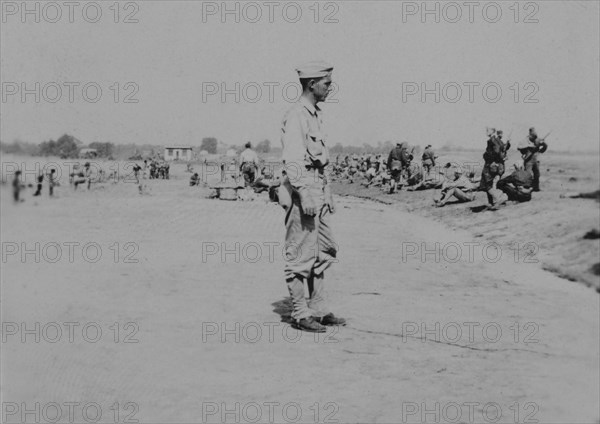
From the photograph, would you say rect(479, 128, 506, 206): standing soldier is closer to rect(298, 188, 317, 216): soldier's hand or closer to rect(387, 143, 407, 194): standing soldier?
rect(387, 143, 407, 194): standing soldier

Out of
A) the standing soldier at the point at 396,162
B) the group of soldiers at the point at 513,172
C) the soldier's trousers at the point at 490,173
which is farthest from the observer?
the standing soldier at the point at 396,162

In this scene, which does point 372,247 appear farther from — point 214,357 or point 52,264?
point 214,357

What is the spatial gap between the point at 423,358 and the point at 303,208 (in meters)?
1.64

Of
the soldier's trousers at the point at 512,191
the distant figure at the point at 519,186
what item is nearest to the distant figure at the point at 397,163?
the soldier's trousers at the point at 512,191

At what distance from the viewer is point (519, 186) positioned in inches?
606

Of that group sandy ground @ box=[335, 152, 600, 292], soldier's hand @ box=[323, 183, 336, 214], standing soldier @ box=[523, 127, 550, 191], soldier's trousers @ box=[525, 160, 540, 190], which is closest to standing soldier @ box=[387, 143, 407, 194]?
sandy ground @ box=[335, 152, 600, 292]

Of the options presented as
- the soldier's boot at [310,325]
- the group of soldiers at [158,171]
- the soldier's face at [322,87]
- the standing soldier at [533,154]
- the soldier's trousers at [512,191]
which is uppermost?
the soldier's face at [322,87]

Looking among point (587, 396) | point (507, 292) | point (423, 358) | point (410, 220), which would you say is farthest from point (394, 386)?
point (410, 220)

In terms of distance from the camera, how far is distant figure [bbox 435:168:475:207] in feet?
59.8

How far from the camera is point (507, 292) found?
785 cm

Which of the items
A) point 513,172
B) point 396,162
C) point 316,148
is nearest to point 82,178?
point 396,162

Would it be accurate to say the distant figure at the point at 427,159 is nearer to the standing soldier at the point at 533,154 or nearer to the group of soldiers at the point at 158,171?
the standing soldier at the point at 533,154

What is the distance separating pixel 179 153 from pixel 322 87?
76380 mm

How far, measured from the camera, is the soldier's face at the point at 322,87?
600cm
